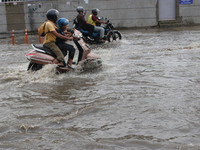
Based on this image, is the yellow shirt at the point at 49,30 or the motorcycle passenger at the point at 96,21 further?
the motorcycle passenger at the point at 96,21

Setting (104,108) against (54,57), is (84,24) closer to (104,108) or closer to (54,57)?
(54,57)

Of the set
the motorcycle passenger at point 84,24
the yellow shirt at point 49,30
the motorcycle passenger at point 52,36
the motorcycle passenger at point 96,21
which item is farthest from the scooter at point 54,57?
the motorcycle passenger at point 96,21

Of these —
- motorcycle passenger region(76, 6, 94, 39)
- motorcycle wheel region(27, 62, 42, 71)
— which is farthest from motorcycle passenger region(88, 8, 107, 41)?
motorcycle wheel region(27, 62, 42, 71)

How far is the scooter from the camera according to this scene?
639 centimetres

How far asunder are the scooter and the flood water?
17cm

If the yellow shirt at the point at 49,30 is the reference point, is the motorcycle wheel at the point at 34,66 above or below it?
below

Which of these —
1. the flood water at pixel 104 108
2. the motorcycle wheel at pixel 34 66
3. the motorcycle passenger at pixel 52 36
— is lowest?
the flood water at pixel 104 108

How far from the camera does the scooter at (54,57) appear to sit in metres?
6.39

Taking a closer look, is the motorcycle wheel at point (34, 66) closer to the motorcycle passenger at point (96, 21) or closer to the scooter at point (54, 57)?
the scooter at point (54, 57)

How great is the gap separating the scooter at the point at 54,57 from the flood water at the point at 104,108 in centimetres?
17

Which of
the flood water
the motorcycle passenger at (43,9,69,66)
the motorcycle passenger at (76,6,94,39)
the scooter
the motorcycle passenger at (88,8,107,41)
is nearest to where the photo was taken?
the flood water

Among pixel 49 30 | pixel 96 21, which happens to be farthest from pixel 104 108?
pixel 96 21

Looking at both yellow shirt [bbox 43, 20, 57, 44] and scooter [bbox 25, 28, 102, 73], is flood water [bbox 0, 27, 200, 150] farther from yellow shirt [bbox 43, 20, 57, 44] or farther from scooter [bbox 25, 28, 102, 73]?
yellow shirt [bbox 43, 20, 57, 44]

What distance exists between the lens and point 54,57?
21.7 ft
